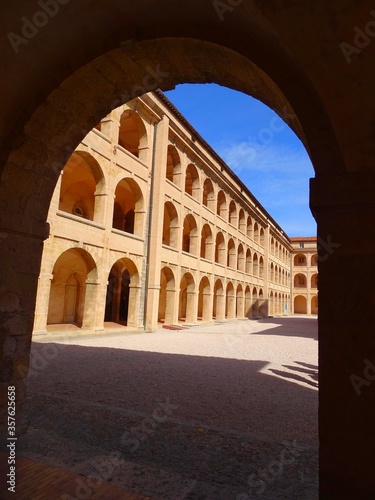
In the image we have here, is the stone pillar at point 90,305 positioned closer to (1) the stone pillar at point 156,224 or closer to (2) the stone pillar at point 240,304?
(1) the stone pillar at point 156,224

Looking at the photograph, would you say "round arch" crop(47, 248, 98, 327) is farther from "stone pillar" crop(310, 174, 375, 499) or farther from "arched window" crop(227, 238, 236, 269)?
"stone pillar" crop(310, 174, 375, 499)

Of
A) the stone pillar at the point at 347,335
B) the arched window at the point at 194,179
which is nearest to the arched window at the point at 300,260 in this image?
the arched window at the point at 194,179

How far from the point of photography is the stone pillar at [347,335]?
2088 millimetres

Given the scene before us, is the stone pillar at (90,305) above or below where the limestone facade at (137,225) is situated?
below

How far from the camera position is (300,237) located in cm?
5862

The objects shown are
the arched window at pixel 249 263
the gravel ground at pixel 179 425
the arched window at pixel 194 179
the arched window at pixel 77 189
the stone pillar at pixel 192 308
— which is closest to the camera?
the gravel ground at pixel 179 425

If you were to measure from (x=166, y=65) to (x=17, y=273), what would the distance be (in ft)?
8.89

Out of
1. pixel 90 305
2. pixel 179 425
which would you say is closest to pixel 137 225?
pixel 90 305

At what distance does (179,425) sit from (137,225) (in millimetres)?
14244

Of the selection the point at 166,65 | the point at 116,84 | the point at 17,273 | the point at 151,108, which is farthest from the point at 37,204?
the point at 151,108

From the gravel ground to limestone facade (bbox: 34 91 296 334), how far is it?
235 inches

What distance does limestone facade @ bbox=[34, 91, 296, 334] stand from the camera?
15.0 m

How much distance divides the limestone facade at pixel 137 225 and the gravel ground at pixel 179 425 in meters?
5.96

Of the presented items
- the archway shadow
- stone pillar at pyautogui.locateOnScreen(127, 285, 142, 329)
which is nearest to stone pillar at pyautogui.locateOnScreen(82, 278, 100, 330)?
stone pillar at pyautogui.locateOnScreen(127, 285, 142, 329)
